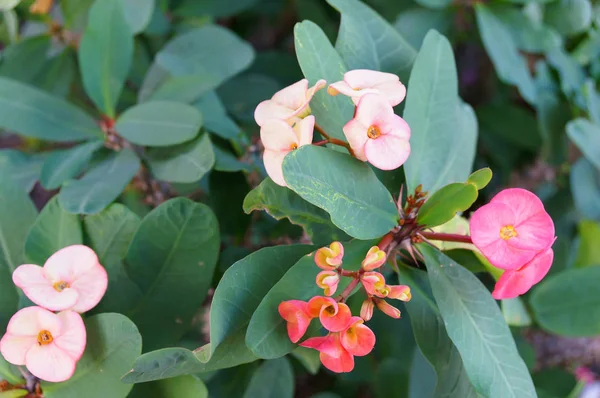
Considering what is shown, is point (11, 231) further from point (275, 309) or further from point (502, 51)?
point (502, 51)

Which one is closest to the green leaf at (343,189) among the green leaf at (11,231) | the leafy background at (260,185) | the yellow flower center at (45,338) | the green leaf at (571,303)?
the leafy background at (260,185)

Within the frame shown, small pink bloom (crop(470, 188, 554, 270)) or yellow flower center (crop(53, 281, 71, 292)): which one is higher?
small pink bloom (crop(470, 188, 554, 270))

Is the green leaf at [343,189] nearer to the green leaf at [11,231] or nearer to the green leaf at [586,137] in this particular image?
the green leaf at [11,231]

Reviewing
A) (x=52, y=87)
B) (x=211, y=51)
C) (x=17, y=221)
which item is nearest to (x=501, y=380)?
(x=17, y=221)

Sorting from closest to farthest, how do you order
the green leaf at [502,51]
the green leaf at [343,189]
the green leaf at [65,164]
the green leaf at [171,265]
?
1. the green leaf at [343,189]
2. the green leaf at [171,265]
3. the green leaf at [65,164]
4. the green leaf at [502,51]

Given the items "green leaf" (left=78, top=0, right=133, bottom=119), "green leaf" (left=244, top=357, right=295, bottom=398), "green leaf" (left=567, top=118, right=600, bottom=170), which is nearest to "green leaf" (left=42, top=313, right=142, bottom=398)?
"green leaf" (left=244, top=357, right=295, bottom=398)

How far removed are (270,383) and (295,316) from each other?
0.42m

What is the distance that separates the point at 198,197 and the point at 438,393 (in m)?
0.65

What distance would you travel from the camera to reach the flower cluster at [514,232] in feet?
1.95

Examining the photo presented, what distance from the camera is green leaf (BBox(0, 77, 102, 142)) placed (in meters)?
0.88

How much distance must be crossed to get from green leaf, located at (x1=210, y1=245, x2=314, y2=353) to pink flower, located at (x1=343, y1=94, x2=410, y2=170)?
18cm

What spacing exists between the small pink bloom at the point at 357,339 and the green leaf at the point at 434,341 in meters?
0.18

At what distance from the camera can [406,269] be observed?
77cm

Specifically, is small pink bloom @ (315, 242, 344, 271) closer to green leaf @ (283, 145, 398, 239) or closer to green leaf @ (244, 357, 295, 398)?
green leaf @ (283, 145, 398, 239)
